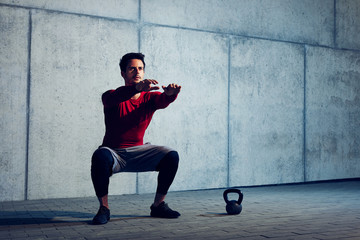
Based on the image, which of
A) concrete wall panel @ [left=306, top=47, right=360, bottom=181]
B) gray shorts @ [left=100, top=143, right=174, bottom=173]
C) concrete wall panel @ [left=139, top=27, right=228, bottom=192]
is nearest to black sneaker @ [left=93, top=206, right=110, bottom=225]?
gray shorts @ [left=100, top=143, right=174, bottom=173]

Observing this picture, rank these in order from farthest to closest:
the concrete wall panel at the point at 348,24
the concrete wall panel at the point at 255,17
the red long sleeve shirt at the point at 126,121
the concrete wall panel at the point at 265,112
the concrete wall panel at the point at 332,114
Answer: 1. the concrete wall panel at the point at 348,24
2. the concrete wall panel at the point at 332,114
3. the concrete wall panel at the point at 265,112
4. the concrete wall panel at the point at 255,17
5. the red long sleeve shirt at the point at 126,121

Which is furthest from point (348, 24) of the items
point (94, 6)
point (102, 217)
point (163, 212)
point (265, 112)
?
point (102, 217)

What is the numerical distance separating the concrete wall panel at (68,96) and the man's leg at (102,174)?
1647 mm

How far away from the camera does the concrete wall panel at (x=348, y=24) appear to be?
276 inches

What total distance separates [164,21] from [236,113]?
1730 mm

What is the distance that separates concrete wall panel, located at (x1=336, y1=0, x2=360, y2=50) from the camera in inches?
276

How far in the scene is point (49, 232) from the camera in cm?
312

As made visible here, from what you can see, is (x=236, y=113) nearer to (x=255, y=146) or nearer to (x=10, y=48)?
(x=255, y=146)

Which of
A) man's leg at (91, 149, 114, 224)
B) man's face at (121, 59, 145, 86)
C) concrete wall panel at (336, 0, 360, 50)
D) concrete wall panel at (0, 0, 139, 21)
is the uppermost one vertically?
concrete wall panel at (336, 0, 360, 50)

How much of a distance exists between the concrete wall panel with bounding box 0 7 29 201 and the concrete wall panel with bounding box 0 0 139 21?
176 mm

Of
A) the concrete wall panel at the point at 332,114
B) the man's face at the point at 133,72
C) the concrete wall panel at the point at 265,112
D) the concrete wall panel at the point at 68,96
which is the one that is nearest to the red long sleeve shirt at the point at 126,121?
the man's face at the point at 133,72

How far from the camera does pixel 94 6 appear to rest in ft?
17.2

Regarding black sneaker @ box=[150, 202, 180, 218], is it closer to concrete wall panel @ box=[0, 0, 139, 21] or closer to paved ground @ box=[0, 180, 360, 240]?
paved ground @ box=[0, 180, 360, 240]

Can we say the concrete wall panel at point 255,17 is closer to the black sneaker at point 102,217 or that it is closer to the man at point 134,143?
the man at point 134,143
